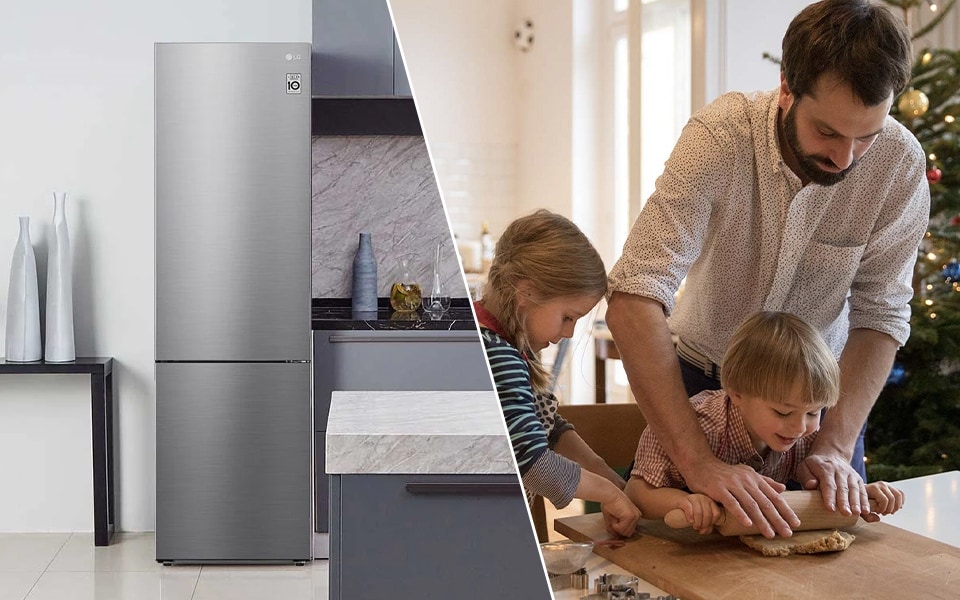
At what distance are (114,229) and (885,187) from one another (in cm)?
238

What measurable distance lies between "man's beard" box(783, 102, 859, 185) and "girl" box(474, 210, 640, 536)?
111mm

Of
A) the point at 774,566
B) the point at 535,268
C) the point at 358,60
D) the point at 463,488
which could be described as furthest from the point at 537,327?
the point at 358,60

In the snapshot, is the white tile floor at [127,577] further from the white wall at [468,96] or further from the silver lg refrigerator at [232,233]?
the white wall at [468,96]

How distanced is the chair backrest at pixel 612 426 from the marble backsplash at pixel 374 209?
1974mm

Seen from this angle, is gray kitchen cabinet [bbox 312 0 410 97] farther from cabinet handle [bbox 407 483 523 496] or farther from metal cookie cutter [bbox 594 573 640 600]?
metal cookie cutter [bbox 594 573 640 600]

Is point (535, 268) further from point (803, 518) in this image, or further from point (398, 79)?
point (398, 79)

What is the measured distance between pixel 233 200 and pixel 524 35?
6.81 ft

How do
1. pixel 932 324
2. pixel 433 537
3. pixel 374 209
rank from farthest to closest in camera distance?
1. pixel 374 209
2. pixel 932 324
3. pixel 433 537

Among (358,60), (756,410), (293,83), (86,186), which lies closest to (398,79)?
(358,60)

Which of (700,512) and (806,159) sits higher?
(806,159)

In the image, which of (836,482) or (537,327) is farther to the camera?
(836,482)

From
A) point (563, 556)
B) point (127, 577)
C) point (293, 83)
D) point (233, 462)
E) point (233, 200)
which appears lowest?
point (127, 577)

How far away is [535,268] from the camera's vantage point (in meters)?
0.34

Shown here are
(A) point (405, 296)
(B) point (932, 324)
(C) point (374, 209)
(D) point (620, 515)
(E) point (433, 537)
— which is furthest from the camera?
(C) point (374, 209)
